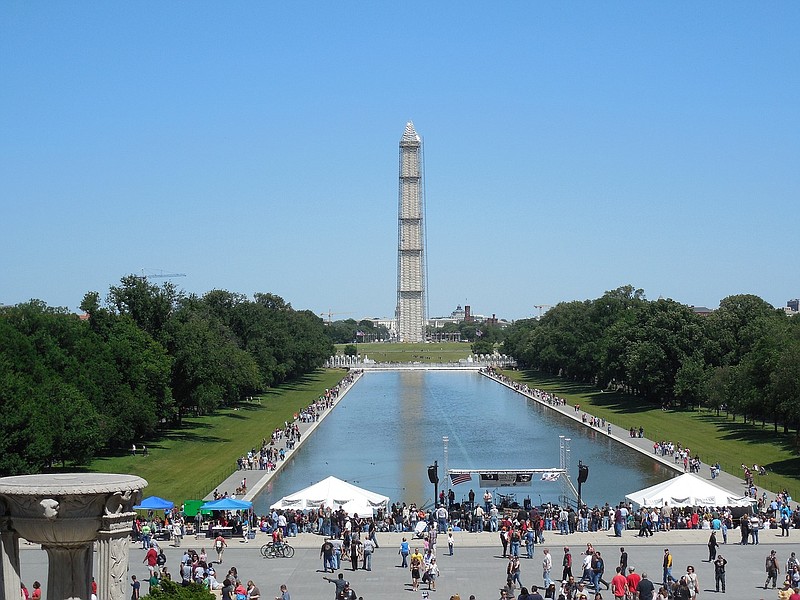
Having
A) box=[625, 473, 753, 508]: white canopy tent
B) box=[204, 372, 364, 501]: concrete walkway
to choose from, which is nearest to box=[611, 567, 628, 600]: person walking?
box=[625, 473, 753, 508]: white canopy tent

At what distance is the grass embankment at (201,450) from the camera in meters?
41.5

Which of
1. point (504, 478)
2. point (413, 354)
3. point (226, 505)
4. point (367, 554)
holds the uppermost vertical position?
point (413, 354)

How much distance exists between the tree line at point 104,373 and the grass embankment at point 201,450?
3.82 ft

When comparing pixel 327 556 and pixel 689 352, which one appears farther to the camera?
pixel 689 352

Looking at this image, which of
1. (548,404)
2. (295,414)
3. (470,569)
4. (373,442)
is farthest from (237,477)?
(548,404)

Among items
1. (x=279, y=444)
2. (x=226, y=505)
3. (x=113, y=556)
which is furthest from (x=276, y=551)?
(x=279, y=444)

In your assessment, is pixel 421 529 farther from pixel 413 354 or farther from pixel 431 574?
pixel 413 354

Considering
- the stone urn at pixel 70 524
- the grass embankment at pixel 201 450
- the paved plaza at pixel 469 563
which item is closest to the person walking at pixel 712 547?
the paved plaza at pixel 469 563

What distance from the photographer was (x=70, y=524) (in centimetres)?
1153

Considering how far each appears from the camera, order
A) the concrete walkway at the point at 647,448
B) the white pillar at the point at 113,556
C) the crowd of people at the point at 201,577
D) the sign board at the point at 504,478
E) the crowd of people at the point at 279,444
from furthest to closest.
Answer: the crowd of people at the point at 279,444, the concrete walkway at the point at 647,448, the sign board at the point at 504,478, the crowd of people at the point at 201,577, the white pillar at the point at 113,556

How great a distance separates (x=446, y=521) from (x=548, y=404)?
49.1m

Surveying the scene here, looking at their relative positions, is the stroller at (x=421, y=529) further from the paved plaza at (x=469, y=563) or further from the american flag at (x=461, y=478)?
the american flag at (x=461, y=478)

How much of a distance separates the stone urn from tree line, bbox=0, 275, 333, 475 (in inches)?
977

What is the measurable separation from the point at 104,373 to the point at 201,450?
22.6 feet
